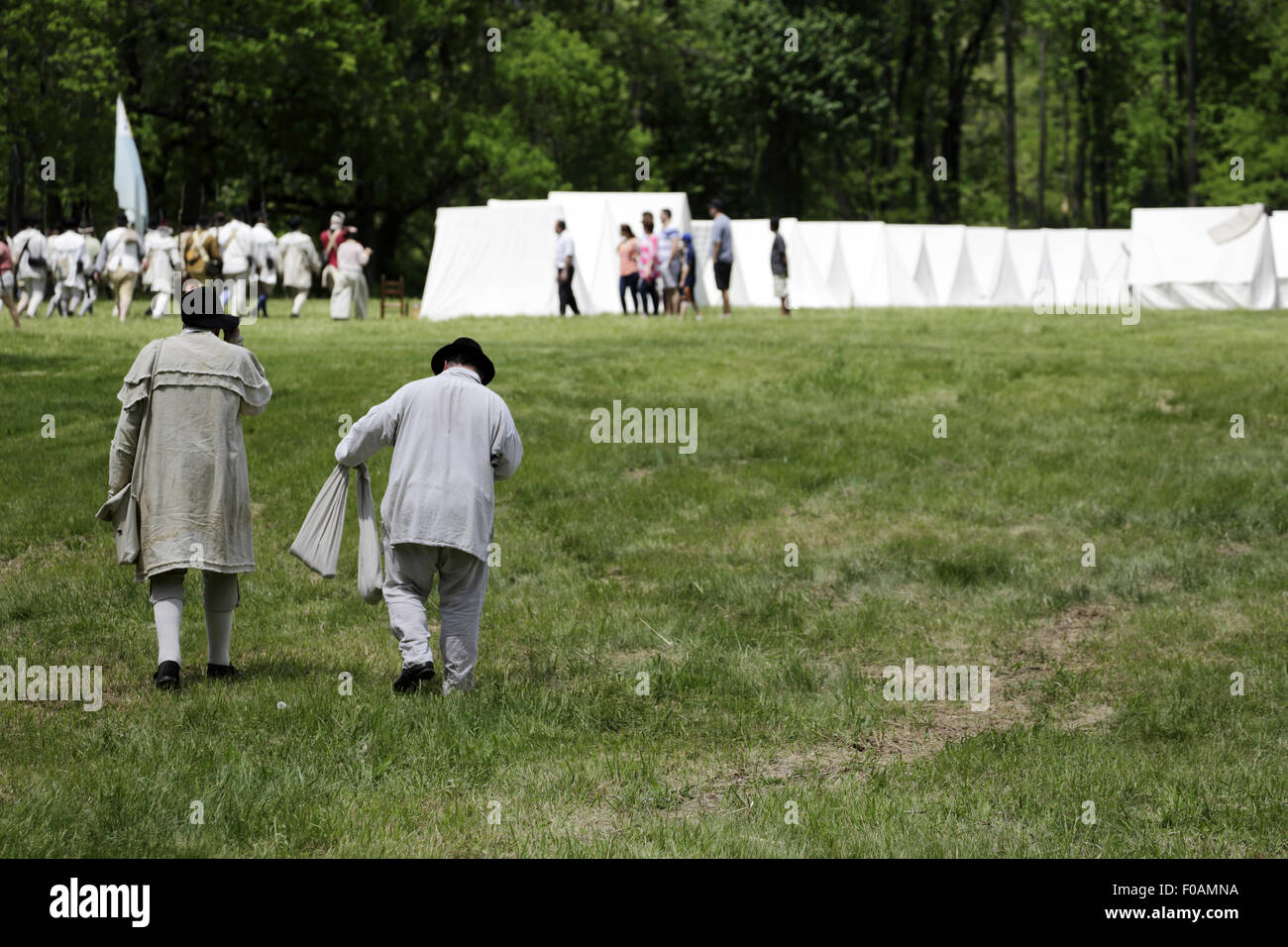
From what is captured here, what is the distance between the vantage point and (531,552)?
11727 mm

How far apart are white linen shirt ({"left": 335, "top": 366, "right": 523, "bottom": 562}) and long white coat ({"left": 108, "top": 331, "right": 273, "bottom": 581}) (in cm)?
59

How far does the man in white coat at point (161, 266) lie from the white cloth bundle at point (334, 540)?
19932 mm

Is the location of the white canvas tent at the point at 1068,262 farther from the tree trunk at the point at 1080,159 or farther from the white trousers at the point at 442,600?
the white trousers at the point at 442,600

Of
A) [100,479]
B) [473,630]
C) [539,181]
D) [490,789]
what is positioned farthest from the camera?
[539,181]

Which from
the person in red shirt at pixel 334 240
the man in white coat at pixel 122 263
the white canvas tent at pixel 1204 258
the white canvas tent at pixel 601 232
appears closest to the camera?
the man in white coat at pixel 122 263

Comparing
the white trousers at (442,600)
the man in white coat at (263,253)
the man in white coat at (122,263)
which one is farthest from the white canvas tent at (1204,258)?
the white trousers at (442,600)

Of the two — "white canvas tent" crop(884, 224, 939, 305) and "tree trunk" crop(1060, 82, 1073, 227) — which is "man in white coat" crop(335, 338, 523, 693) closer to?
"white canvas tent" crop(884, 224, 939, 305)

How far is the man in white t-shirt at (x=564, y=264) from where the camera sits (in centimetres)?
2811

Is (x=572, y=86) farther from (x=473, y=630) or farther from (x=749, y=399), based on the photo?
(x=473, y=630)

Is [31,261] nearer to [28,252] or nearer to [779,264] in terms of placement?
[28,252]

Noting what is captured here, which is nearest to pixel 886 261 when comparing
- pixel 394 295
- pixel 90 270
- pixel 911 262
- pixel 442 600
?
pixel 911 262

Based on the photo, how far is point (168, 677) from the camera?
752 cm

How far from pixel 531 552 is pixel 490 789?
541cm

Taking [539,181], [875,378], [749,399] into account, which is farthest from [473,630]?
[539,181]
